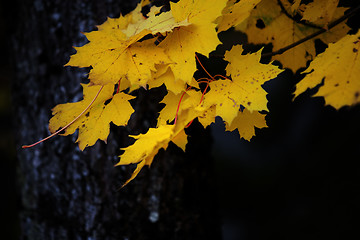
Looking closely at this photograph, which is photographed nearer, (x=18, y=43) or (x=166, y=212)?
(x=166, y=212)

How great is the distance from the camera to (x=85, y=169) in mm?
1204

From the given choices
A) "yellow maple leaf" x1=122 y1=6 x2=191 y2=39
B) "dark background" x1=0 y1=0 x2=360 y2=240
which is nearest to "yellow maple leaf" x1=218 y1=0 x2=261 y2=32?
"yellow maple leaf" x1=122 y1=6 x2=191 y2=39

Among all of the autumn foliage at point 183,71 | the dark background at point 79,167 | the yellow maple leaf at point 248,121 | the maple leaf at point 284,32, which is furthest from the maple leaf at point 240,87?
the dark background at point 79,167

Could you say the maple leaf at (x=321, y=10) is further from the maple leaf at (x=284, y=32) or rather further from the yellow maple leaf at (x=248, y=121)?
the yellow maple leaf at (x=248, y=121)

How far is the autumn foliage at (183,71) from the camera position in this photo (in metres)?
0.55

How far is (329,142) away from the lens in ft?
10.2

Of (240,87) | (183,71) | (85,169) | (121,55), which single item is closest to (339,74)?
(240,87)

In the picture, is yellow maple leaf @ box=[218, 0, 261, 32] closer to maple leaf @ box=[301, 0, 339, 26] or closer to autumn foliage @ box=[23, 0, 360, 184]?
autumn foliage @ box=[23, 0, 360, 184]

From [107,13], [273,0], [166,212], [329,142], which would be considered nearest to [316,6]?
[273,0]

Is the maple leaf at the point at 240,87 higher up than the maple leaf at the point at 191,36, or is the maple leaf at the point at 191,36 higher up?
the maple leaf at the point at 191,36

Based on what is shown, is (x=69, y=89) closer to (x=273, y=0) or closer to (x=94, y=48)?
(x=94, y=48)

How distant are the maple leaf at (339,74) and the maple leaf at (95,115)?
1.44 ft

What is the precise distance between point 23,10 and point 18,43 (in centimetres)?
16

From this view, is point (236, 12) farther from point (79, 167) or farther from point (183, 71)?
point (79, 167)
